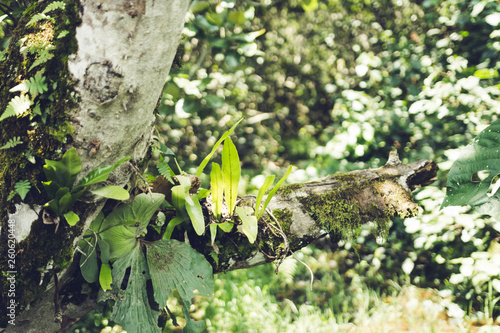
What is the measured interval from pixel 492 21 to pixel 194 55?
3542 millimetres

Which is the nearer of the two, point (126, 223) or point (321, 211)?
point (126, 223)

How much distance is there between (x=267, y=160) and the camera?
18.5 ft

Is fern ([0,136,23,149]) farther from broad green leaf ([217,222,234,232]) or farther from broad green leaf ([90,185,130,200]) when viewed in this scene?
broad green leaf ([217,222,234,232])

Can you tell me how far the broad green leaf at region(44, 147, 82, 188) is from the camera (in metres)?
1.19

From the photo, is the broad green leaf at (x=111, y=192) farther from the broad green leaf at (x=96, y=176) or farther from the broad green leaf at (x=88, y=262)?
the broad green leaf at (x=88, y=262)

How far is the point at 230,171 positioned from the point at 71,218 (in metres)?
0.73

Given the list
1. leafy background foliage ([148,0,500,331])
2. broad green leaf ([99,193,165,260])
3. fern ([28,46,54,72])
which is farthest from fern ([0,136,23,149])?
leafy background foliage ([148,0,500,331])

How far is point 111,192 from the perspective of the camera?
128 centimetres

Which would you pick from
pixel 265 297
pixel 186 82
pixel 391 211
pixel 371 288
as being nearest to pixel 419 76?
pixel 391 211

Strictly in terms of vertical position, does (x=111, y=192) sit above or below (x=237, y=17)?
below

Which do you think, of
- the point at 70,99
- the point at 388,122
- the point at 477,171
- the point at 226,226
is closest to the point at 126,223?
the point at 226,226

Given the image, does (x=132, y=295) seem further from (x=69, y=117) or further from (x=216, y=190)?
(x=69, y=117)

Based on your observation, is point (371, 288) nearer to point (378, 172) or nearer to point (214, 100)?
point (378, 172)

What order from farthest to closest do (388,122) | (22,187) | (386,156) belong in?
(388,122)
(386,156)
(22,187)
